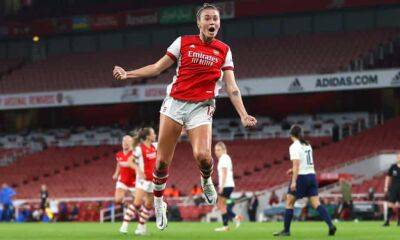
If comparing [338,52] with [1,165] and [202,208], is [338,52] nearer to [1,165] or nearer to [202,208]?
[202,208]

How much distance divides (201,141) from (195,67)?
3.36 feet

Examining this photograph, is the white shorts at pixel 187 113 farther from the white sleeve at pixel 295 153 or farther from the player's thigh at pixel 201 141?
the white sleeve at pixel 295 153

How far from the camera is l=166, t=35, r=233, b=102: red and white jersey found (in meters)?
13.0

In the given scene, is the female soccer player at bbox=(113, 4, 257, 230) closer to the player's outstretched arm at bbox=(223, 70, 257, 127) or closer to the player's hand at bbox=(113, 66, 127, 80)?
the player's outstretched arm at bbox=(223, 70, 257, 127)

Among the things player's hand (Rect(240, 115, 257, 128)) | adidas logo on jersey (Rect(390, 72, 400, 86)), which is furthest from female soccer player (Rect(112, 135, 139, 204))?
adidas logo on jersey (Rect(390, 72, 400, 86))

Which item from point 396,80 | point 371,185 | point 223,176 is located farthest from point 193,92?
point 396,80

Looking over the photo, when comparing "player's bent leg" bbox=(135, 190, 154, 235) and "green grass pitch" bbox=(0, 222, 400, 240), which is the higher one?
"player's bent leg" bbox=(135, 190, 154, 235)

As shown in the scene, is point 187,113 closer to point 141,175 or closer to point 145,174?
point 145,174

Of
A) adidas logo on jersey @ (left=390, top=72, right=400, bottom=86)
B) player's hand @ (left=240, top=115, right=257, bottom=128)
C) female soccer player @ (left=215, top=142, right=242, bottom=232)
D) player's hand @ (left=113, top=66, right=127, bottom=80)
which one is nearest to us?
player's hand @ (left=240, top=115, right=257, bottom=128)

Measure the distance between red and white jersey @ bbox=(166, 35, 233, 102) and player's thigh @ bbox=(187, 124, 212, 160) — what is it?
16.1 inches

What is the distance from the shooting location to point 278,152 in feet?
145

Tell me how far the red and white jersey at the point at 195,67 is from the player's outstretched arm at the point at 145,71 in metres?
0.14

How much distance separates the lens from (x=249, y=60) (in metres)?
49.8

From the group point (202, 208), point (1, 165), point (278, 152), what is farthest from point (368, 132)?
point (1, 165)
